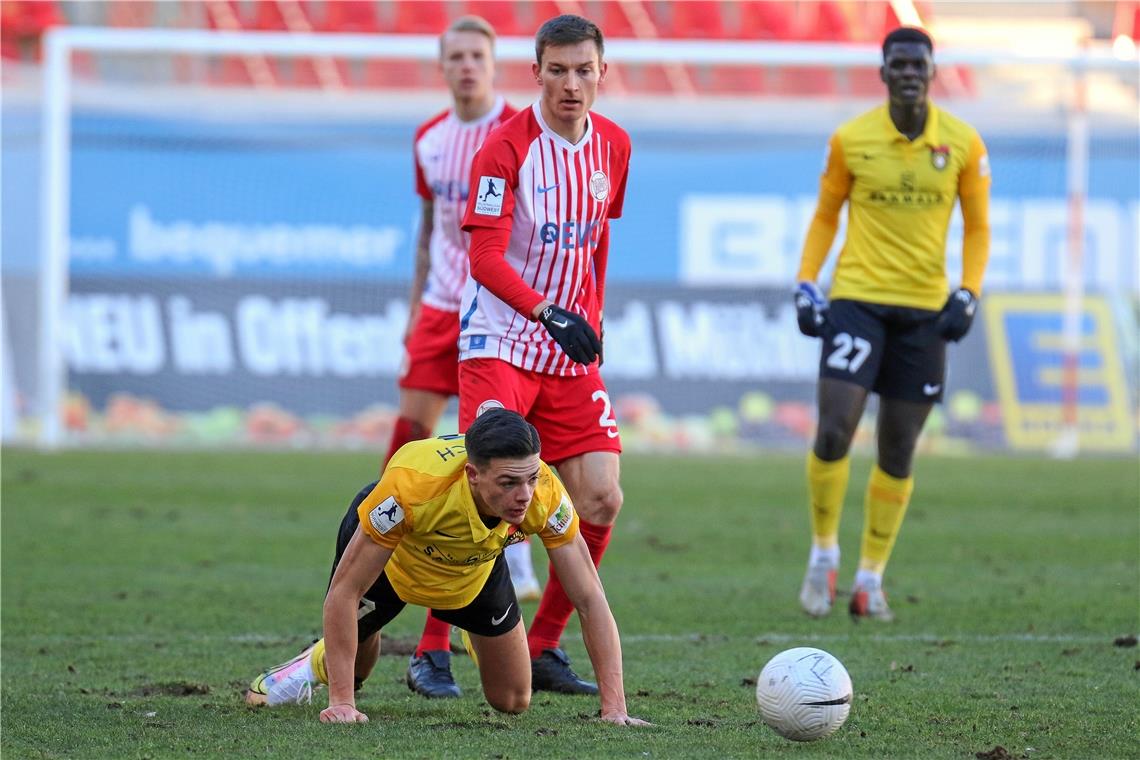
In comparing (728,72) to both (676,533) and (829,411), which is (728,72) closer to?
(676,533)

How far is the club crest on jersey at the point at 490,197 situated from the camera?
5.32 metres

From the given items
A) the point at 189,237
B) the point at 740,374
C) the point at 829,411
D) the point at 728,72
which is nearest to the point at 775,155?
the point at 728,72

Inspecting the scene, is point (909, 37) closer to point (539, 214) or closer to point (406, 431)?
point (539, 214)

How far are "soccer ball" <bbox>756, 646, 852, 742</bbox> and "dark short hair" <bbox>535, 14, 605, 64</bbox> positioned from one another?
2.14 meters

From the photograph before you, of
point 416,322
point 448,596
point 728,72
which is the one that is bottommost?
point 448,596

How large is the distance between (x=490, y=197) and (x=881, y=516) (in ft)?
9.35

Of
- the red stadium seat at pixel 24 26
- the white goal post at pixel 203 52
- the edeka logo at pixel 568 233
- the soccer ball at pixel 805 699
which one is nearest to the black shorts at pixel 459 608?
the soccer ball at pixel 805 699

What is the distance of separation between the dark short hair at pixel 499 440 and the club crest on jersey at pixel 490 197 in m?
1.04

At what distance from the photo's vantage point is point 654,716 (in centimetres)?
487

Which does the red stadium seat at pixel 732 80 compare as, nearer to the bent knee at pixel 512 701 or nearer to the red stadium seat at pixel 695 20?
the red stadium seat at pixel 695 20

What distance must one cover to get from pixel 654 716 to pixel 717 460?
38.6 feet

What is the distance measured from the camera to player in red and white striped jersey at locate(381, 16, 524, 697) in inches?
265

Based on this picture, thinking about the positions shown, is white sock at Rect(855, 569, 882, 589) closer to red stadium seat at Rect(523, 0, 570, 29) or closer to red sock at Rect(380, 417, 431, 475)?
red sock at Rect(380, 417, 431, 475)

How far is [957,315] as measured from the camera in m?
6.88
